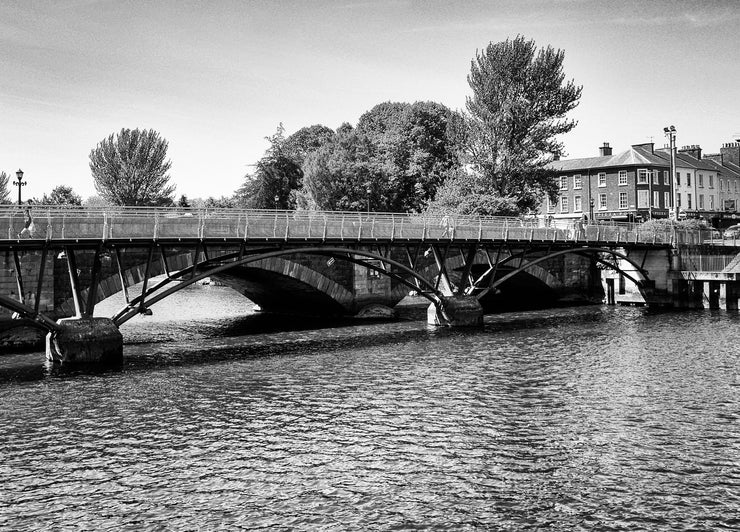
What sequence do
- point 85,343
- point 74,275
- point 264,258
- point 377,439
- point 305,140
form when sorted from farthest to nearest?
point 305,140
point 264,258
point 74,275
point 85,343
point 377,439

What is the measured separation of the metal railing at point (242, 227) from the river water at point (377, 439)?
6.14m

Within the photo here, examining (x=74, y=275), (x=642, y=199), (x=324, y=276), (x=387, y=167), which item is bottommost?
(x=74, y=275)

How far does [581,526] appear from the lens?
56.1ft

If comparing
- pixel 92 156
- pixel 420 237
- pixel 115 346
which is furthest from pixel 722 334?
pixel 92 156

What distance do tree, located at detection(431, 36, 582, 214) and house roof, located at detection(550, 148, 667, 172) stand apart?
85.7 ft

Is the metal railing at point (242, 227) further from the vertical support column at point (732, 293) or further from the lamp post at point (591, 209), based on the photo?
the lamp post at point (591, 209)

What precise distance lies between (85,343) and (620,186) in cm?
8613

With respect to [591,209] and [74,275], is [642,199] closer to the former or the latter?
[591,209]

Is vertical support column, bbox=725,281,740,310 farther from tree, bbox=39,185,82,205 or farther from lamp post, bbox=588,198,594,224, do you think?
tree, bbox=39,185,82,205

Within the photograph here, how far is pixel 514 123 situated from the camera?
250 feet

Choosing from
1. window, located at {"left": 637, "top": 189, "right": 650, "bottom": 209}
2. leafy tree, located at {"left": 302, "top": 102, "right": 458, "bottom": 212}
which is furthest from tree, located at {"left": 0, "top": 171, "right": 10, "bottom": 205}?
window, located at {"left": 637, "top": 189, "right": 650, "bottom": 209}

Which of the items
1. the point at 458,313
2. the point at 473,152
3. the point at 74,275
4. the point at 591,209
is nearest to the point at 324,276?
the point at 458,313

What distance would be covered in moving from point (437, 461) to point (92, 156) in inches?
3231

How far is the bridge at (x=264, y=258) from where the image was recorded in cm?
3522
